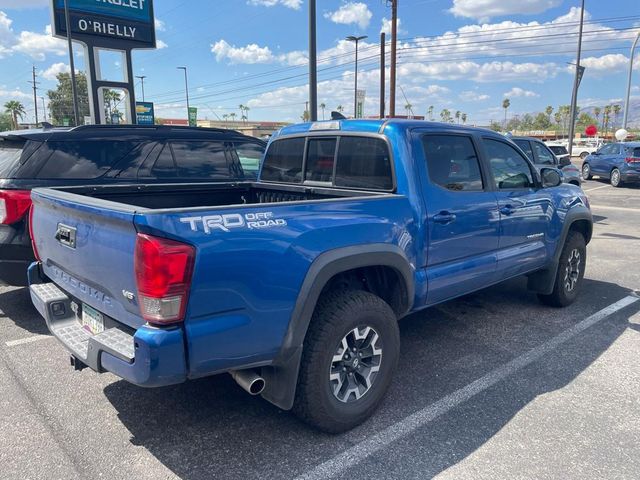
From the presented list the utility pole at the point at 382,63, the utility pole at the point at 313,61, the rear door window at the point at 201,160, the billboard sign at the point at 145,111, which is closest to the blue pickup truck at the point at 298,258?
the rear door window at the point at 201,160

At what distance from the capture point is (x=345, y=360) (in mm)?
2988

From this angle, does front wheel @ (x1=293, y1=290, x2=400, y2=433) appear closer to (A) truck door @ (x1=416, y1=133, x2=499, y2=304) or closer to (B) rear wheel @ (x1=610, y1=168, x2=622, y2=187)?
(A) truck door @ (x1=416, y1=133, x2=499, y2=304)

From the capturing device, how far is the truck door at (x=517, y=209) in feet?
14.0

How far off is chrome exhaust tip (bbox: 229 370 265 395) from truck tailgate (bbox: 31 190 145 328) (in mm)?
593

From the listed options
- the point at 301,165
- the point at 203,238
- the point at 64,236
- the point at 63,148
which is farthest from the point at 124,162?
the point at 203,238

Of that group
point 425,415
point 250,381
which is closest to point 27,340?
point 250,381

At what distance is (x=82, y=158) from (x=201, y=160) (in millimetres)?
1458

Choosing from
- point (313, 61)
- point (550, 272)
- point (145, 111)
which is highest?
point (145, 111)

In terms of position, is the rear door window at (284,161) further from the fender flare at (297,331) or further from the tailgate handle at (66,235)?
the tailgate handle at (66,235)

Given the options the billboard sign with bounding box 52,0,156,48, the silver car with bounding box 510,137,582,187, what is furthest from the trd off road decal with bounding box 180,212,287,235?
the billboard sign with bounding box 52,0,156,48

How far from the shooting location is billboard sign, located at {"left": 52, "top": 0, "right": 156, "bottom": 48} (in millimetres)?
14719

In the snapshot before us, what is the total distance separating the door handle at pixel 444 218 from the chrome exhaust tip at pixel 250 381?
170cm

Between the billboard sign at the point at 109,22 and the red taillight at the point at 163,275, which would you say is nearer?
the red taillight at the point at 163,275

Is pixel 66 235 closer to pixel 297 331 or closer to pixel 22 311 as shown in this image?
pixel 297 331
